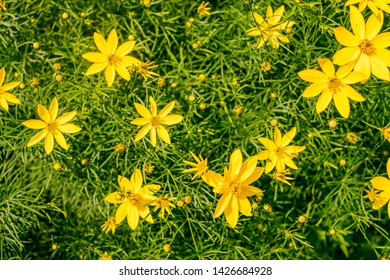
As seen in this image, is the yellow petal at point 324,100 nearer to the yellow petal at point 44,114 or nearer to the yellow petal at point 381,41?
the yellow petal at point 381,41

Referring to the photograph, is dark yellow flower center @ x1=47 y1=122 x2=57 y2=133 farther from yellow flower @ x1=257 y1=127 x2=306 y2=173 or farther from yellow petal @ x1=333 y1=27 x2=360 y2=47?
yellow petal @ x1=333 y1=27 x2=360 y2=47

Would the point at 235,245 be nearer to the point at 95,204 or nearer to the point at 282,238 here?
the point at 282,238

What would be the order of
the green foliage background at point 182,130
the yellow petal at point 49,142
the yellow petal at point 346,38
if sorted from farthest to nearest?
the green foliage background at point 182,130
the yellow petal at point 49,142
the yellow petal at point 346,38

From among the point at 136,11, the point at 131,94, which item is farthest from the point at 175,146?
the point at 136,11

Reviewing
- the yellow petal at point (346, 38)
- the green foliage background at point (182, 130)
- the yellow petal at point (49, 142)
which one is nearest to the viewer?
the yellow petal at point (346, 38)

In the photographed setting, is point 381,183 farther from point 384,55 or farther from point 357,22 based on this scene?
point 357,22

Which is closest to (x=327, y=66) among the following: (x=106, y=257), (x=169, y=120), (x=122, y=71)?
(x=169, y=120)

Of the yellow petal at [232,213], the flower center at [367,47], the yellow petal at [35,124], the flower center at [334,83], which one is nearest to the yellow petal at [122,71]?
the yellow petal at [35,124]
